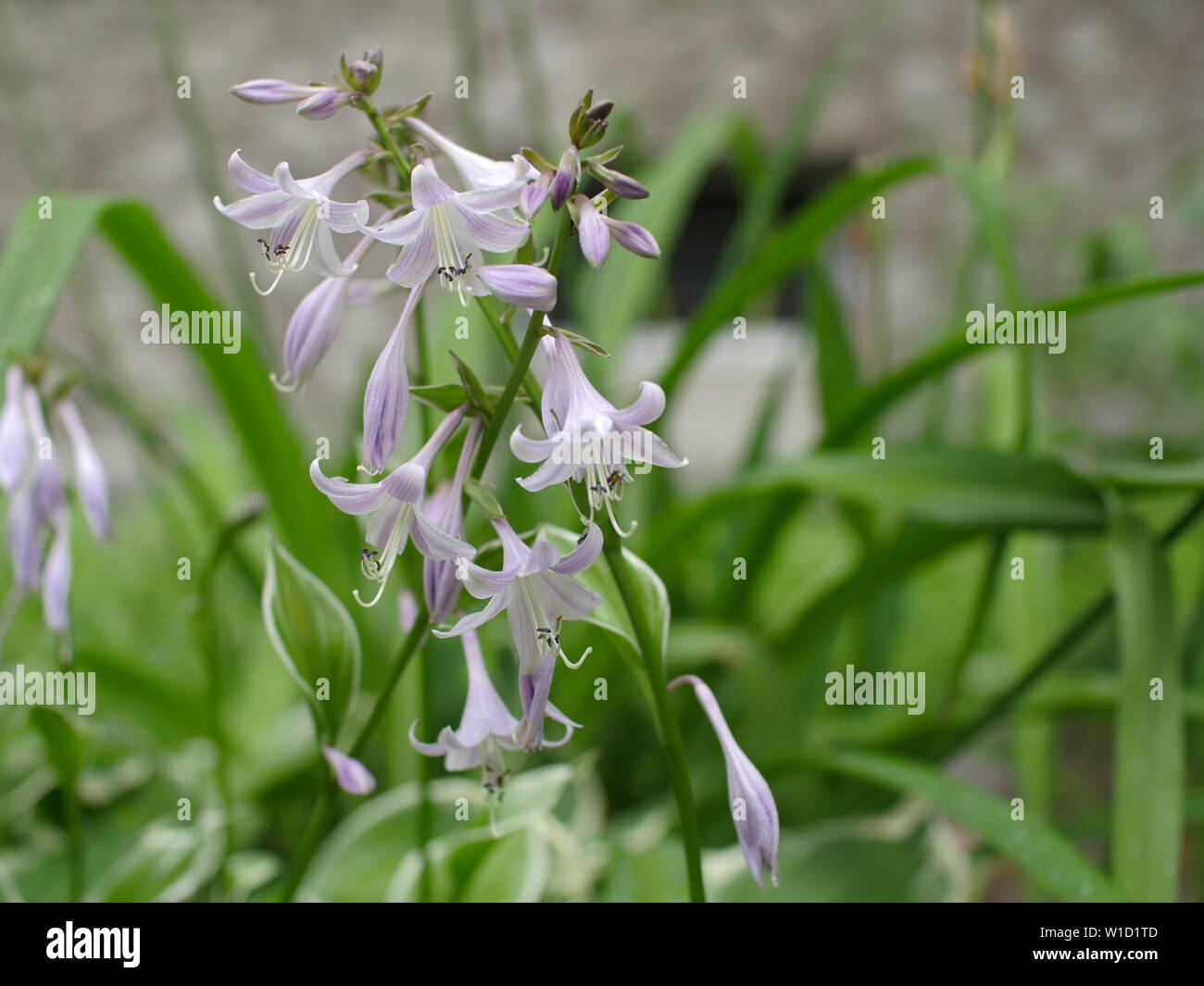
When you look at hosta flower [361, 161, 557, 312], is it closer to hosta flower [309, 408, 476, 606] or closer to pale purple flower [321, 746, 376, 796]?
hosta flower [309, 408, 476, 606]

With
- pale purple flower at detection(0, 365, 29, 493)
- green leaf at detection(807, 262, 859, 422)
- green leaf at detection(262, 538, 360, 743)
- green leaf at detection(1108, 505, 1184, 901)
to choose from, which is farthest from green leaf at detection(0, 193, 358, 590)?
green leaf at detection(1108, 505, 1184, 901)

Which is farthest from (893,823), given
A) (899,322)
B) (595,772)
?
(899,322)

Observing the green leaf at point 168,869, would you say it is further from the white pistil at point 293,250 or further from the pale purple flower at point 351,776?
the white pistil at point 293,250

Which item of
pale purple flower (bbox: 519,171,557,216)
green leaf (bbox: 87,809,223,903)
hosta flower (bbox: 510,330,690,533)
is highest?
pale purple flower (bbox: 519,171,557,216)

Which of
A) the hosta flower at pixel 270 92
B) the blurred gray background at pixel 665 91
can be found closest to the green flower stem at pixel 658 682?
the hosta flower at pixel 270 92

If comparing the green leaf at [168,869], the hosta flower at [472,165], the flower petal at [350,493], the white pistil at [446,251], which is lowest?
the green leaf at [168,869]
